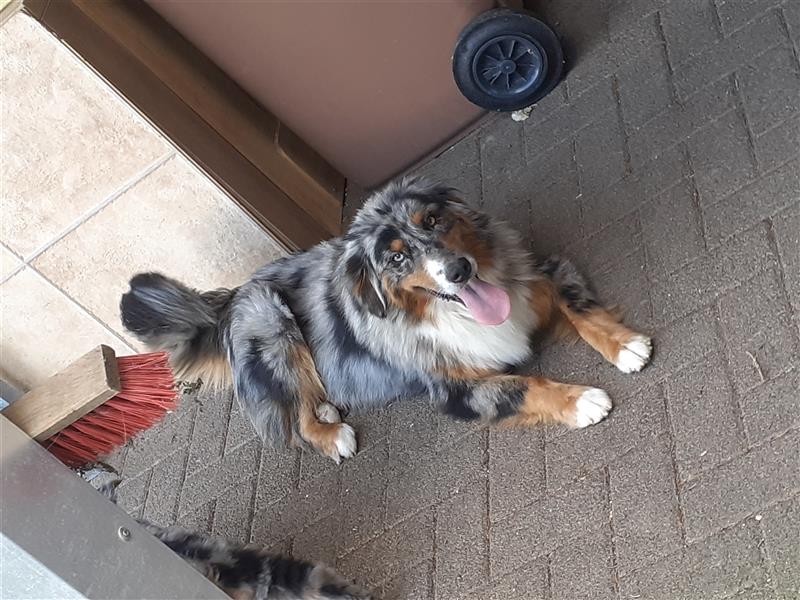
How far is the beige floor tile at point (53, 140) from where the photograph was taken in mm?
3539

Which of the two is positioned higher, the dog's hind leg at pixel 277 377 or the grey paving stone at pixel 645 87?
the dog's hind leg at pixel 277 377

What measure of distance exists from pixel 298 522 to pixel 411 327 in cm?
93

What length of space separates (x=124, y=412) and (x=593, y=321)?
160 centimetres

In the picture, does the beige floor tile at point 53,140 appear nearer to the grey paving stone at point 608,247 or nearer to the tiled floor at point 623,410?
the tiled floor at point 623,410

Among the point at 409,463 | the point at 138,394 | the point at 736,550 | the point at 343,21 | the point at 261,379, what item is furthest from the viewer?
the point at 343,21

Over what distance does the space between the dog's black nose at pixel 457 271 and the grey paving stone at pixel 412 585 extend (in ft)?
3.20

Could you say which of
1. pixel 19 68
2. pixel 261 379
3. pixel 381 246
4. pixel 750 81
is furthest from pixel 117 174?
pixel 750 81

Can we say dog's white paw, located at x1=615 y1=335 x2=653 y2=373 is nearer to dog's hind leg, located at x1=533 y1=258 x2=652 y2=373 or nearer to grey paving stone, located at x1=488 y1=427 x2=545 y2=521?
dog's hind leg, located at x1=533 y1=258 x2=652 y2=373

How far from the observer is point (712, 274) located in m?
2.94

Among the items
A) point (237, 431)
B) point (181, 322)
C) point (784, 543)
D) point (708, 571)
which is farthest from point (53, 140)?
point (784, 543)

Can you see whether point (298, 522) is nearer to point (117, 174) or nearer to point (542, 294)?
point (542, 294)

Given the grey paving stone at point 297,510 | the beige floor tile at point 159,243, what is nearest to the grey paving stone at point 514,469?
the grey paving stone at point 297,510

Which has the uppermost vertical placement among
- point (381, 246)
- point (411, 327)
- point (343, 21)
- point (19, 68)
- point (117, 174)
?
point (19, 68)

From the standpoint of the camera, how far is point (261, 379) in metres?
3.66
